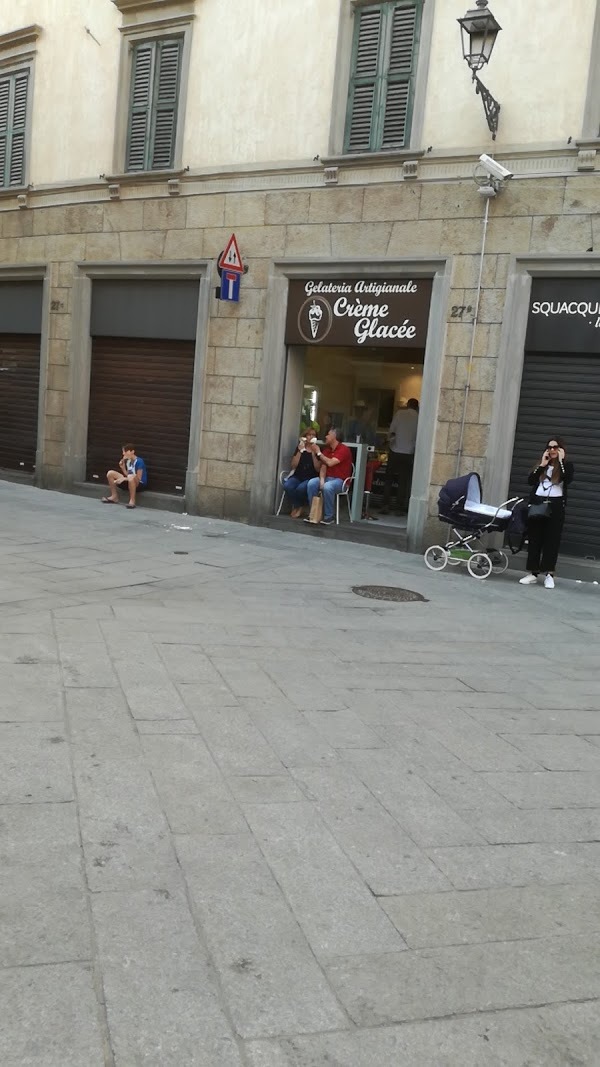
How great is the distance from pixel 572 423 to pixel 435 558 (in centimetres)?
237

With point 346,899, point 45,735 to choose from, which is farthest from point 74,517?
point 346,899

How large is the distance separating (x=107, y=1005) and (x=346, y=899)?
969 mm

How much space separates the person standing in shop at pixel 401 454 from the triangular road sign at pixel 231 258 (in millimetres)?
3226

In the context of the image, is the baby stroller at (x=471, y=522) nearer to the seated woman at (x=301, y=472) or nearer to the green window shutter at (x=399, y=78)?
the seated woman at (x=301, y=472)

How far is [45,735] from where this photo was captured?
4469 millimetres

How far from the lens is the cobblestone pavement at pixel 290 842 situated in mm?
2500

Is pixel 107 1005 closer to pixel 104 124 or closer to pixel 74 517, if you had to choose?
pixel 74 517

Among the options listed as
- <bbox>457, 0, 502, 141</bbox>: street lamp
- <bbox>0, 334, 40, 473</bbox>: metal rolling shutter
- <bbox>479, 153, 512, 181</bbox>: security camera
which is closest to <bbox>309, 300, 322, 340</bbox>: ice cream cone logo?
<bbox>479, 153, 512, 181</bbox>: security camera

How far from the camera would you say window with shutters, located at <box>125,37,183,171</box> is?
14.1m

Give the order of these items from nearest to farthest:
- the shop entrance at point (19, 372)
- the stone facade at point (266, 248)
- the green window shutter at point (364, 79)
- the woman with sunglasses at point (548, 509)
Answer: the woman with sunglasses at point (548, 509)
the stone facade at point (266, 248)
the green window shutter at point (364, 79)
the shop entrance at point (19, 372)

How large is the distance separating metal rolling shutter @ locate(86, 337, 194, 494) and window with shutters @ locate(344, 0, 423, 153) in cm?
412

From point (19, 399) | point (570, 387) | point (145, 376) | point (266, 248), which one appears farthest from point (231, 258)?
point (19, 399)

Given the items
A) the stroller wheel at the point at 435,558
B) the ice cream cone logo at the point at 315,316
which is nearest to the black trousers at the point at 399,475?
the ice cream cone logo at the point at 315,316

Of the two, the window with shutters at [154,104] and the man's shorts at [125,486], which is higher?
the window with shutters at [154,104]
